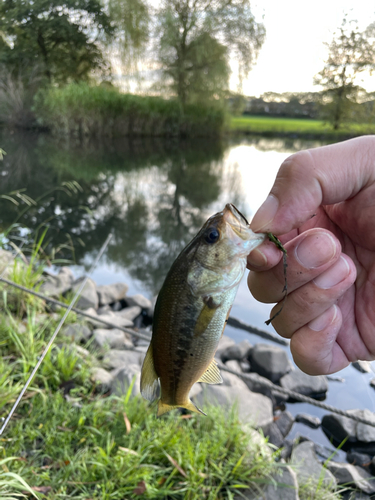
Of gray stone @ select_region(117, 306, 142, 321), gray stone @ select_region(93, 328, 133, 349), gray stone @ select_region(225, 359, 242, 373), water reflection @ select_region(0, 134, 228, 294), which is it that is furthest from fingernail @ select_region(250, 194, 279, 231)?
water reflection @ select_region(0, 134, 228, 294)

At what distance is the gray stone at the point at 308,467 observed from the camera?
9.10 feet

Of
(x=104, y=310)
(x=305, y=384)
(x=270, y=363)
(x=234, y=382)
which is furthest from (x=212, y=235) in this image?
(x=104, y=310)

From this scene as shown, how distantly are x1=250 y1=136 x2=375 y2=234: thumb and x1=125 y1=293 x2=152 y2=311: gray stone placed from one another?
4.83m

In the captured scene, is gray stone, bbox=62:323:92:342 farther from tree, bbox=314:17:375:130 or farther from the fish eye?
tree, bbox=314:17:375:130

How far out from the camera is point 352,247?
6.12 feet

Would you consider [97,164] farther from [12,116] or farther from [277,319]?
[277,319]

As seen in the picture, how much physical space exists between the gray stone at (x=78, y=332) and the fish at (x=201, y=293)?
10.1ft

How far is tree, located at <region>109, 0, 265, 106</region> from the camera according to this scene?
85.3 feet

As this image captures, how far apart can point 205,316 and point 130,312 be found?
470 cm

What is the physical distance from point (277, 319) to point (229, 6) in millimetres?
31016

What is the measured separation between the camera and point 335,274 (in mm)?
1494

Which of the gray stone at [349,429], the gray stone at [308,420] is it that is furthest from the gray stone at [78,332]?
the gray stone at [349,429]

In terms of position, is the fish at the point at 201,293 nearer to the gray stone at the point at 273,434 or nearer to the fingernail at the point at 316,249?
the fingernail at the point at 316,249

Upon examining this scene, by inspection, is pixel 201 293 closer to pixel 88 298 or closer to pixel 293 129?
pixel 88 298
